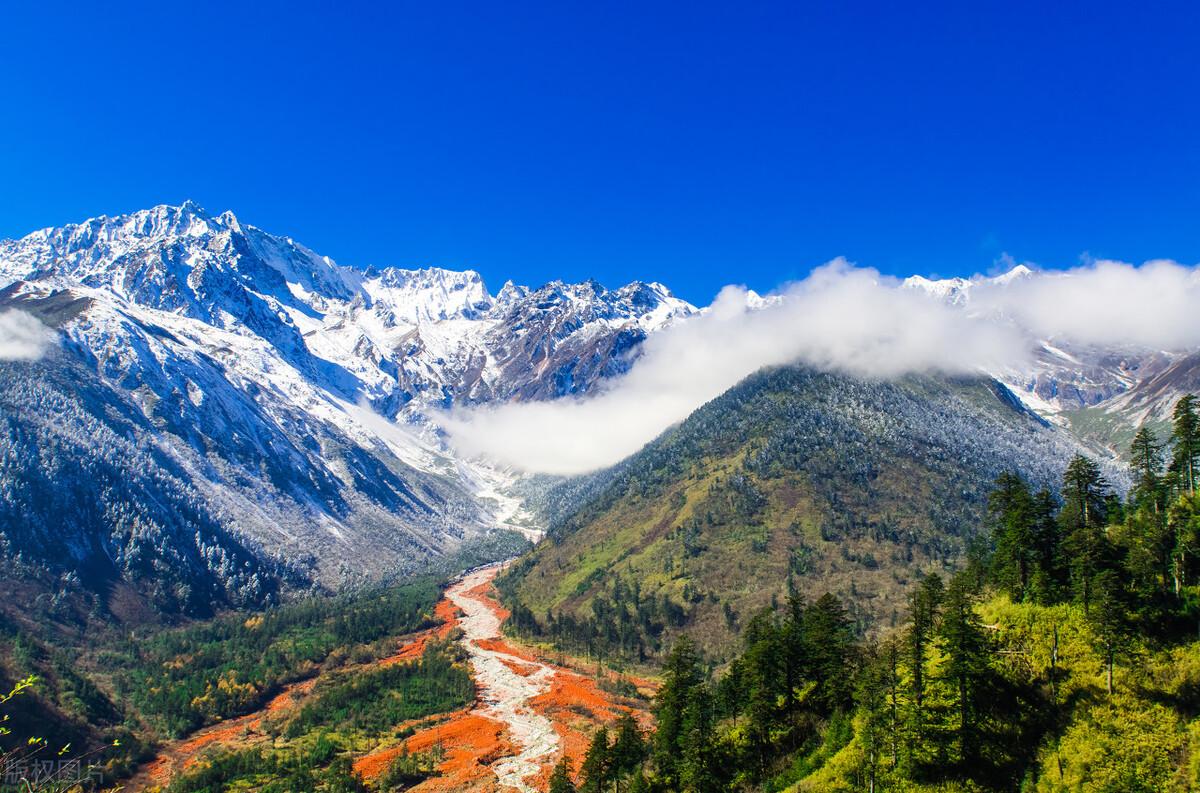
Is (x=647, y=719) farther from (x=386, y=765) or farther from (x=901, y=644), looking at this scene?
(x=901, y=644)

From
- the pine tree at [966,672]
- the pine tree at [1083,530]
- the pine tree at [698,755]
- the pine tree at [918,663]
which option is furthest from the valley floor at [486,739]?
the pine tree at [1083,530]

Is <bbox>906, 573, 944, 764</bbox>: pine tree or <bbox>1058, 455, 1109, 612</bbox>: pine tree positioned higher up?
<bbox>1058, 455, 1109, 612</bbox>: pine tree

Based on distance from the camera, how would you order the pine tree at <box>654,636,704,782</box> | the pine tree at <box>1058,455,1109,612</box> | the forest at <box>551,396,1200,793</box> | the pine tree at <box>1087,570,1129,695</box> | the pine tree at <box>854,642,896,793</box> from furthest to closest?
1. the pine tree at <box>654,636,704,782</box>
2. the pine tree at <box>1058,455,1109,612</box>
3. the pine tree at <box>854,642,896,793</box>
4. the pine tree at <box>1087,570,1129,695</box>
5. the forest at <box>551,396,1200,793</box>

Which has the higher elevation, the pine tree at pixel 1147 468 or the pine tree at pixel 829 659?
the pine tree at pixel 1147 468

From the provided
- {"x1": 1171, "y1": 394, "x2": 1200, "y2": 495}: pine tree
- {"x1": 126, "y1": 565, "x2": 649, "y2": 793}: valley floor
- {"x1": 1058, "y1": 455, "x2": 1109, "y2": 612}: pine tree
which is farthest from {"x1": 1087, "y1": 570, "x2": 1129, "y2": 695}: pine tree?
{"x1": 126, "y1": 565, "x2": 649, "y2": 793}: valley floor

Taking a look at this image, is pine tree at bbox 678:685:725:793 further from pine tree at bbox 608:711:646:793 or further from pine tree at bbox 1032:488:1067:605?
pine tree at bbox 1032:488:1067:605

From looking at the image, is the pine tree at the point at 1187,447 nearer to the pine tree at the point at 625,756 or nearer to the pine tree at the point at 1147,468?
the pine tree at the point at 1147,468

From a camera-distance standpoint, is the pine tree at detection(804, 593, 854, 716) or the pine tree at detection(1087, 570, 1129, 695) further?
the pine tree at detection(804, 593, 854, 716)

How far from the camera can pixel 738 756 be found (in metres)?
94.7

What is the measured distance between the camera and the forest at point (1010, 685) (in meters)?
68.7

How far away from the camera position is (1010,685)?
77000mm

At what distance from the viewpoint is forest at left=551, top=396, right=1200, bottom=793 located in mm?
68688

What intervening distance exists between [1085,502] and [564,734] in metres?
114

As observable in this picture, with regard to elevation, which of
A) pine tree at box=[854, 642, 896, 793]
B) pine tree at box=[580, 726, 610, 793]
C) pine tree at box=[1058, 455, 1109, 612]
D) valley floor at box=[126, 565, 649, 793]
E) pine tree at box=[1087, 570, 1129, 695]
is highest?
pine tree at box=[1058, 455, 1109, 612]
